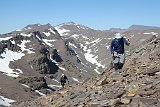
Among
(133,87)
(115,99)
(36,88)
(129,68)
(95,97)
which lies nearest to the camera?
(115,99)

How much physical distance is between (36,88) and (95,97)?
586ft

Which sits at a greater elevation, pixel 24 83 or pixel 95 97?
pixel 95 97

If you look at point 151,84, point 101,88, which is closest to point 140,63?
point 101,88

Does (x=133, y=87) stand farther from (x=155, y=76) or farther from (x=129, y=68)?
(x=129, y=68)

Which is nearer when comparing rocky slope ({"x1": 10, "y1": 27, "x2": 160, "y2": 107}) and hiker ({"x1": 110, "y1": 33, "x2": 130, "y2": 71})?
rocky slope ({"x1": 10, "y1": 27, "x2": 160, "y2": 107})

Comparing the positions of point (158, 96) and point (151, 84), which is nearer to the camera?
point (158, 96)

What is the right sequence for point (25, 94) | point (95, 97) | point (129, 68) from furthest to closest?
point (25, 94) → point (129, 68) → point (95, 97)

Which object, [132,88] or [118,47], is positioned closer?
[132,88]

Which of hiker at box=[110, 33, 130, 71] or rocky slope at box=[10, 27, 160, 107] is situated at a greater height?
hiker at box=[110, 33, 130, 71]

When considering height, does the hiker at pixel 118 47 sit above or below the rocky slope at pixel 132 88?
above

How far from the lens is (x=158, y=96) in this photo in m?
13.5

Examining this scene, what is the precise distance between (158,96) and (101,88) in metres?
6.10

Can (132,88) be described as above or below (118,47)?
below

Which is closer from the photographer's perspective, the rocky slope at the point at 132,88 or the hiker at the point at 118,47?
the rocky slope at the point at 132,88
